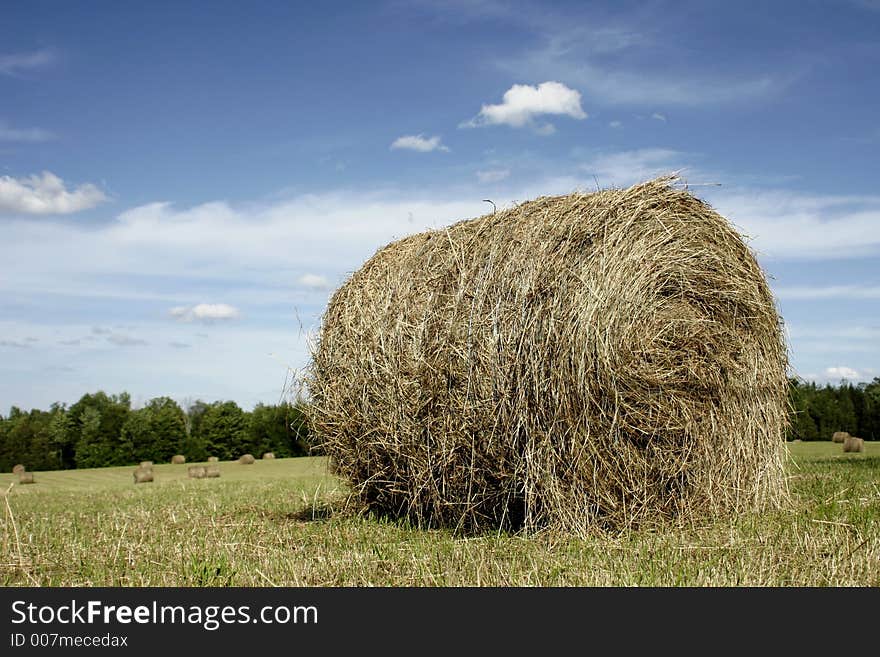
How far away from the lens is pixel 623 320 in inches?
247

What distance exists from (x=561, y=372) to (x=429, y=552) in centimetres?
171

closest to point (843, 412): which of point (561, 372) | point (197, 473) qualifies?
point (197, 473)

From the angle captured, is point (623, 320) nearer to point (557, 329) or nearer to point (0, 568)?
point (557, 329)

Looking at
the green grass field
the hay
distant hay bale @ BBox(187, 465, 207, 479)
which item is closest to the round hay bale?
distant hay bale @ BBox(187, 465, 207, 479)

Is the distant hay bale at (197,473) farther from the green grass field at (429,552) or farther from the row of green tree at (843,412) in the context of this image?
the row of green tree at (843,412)

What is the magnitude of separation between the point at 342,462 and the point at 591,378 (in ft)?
9.19

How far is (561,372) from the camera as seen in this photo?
603 cm

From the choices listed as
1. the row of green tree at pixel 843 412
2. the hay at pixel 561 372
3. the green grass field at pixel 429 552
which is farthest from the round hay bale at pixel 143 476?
the row of green tree at pixel 843 412

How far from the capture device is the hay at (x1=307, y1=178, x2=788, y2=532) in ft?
20.1

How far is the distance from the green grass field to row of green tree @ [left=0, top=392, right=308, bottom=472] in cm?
2346

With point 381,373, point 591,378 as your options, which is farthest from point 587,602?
point 381,373

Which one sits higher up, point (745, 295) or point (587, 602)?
point (745, 295)

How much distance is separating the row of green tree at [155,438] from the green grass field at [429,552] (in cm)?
2346

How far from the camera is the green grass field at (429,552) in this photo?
15.1 feet
